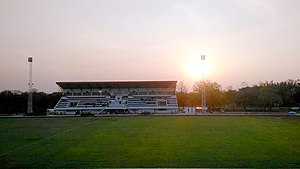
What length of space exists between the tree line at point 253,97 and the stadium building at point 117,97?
38.5 ft

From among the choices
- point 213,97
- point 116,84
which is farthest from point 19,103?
point 213,97

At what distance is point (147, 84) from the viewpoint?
309 ft

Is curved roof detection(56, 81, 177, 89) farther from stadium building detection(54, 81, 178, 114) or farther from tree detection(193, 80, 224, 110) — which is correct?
tree detection(193, 80, 224, 110)

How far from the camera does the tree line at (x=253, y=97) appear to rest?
87.6m

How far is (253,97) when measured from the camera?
88.2m

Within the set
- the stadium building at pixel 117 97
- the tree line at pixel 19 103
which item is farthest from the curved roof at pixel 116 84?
the tree line at pixel 19 103

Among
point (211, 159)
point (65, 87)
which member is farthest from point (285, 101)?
point (211, 159)

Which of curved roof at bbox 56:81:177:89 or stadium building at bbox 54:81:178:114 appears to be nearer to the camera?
stadium building at bbox 54:81:178:114

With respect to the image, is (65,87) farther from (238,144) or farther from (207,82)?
(238,144)

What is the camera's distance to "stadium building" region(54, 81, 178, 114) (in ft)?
283

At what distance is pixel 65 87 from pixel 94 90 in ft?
25.5

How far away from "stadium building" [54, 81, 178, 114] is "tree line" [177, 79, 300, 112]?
11.7m

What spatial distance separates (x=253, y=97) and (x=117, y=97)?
34530mm

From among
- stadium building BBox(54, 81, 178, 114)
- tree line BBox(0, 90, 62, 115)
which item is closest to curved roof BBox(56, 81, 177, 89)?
stadium building BBox(54, 81, 178, 114)
